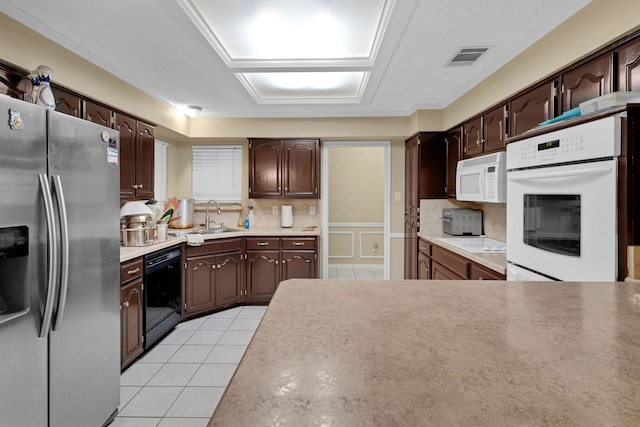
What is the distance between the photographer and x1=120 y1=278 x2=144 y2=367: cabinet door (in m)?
2.45

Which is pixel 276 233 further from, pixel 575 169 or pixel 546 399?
pixel 546 399

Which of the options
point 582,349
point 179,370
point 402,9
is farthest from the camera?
point 179,370

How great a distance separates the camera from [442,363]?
21.5 inches

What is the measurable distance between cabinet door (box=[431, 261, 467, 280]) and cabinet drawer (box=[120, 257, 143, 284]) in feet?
8.76

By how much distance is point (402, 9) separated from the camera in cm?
192

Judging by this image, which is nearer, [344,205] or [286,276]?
[286,276]

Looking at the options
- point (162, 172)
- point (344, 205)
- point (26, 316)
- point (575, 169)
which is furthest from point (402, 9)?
point (344, 205)

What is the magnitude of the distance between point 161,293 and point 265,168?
6.73 feet

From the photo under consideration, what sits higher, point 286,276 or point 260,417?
point 260,417

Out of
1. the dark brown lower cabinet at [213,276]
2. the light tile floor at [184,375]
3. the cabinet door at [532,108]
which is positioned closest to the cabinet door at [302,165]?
the dark brown lower cabinet at [213,276]

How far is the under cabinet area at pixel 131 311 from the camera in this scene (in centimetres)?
245

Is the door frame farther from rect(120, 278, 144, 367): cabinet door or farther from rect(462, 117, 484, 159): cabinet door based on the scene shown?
rect(120, 278, 144, 367): cabinet door

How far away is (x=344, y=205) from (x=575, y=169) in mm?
4814

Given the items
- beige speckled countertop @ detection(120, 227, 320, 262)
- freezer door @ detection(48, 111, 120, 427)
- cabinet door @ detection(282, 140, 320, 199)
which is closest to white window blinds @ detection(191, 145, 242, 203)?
beige speckled countertop @ detection(120, 227, 320, 262)
